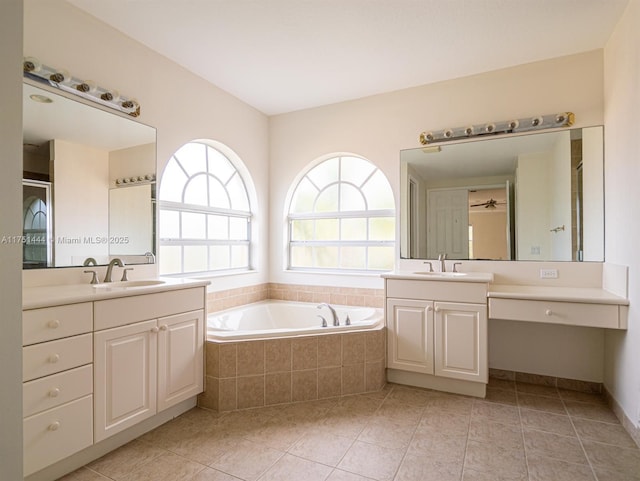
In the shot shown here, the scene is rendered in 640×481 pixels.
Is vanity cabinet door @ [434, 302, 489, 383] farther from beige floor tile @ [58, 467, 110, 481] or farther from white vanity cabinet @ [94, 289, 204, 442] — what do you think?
beige floor tile @ [58, 467, 110, 481]

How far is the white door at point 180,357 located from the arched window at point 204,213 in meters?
0.80

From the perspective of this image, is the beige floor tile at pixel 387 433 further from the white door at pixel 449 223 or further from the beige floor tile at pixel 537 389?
the white door at pixel 449 223

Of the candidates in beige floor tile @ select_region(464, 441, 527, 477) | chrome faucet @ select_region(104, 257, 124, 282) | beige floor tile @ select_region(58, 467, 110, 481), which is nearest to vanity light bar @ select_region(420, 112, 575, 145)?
beige floor tile @ select_region(464, 441, 527, 477)

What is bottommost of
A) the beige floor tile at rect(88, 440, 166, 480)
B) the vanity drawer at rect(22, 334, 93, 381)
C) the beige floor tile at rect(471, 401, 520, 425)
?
the beige floor tile at rect(471, 401, 520, 425)

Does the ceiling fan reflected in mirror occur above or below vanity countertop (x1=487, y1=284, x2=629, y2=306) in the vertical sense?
above

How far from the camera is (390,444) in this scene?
198 centimetres

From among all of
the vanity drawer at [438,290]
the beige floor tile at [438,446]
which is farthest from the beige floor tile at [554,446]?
the vanity drawer at [438,290]

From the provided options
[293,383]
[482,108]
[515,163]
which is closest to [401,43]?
[482,108]

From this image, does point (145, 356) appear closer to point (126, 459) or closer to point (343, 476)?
point (126, 459)

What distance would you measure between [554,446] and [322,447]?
51.0 inches

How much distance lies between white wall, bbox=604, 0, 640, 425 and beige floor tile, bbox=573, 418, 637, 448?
12 cm

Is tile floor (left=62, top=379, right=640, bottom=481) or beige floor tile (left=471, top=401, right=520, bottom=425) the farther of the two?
Result: beige floor tile (left=471, top=401, right=520, bottom=425)

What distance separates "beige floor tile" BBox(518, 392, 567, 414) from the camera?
7.86ft

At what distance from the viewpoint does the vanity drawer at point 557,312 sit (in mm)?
2207
